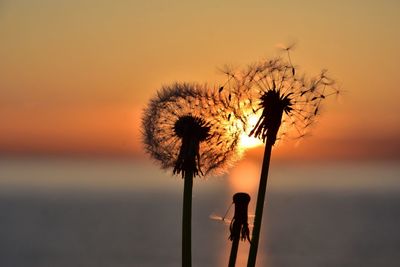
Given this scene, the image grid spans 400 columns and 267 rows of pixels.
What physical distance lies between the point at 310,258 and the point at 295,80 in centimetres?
8007

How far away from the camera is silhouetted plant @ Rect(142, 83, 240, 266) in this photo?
945 cm

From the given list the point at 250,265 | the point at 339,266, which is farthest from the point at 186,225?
the point at 339,266

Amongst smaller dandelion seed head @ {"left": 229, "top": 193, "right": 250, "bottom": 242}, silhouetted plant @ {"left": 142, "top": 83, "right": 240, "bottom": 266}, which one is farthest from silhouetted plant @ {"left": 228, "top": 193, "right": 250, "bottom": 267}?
silhouetted plant @ {"left": 142, "top": 83, "right": 240, "bottom": 266}

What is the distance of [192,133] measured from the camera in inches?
374

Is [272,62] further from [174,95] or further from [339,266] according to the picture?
[339,266]

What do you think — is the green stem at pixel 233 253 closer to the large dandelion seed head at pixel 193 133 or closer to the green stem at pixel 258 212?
the green stem at pixel 258 212

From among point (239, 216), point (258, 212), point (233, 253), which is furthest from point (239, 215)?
point (258, 212)

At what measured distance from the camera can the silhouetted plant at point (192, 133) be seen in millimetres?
9453

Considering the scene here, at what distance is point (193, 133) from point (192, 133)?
0.04 feet

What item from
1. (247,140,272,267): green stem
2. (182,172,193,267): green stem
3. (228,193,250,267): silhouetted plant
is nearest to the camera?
(247,140,272,267): green stem

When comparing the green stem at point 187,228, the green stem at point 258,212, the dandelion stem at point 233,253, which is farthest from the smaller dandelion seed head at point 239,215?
the green stem at point 258,212

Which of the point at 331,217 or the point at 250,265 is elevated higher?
the point at 331,217

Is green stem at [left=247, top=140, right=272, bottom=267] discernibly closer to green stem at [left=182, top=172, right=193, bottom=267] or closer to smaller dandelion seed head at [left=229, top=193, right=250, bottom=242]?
green stem at [left=182, top=172, right=193, bottom=267]

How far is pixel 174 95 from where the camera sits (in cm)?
1045
